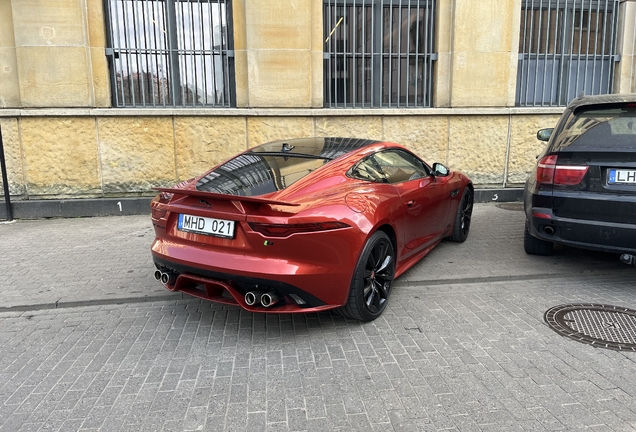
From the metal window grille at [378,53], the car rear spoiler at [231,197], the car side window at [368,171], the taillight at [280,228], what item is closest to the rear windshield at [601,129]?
the car side window at [368,171]

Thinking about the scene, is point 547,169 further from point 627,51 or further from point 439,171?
point 627,51

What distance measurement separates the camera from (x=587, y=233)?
4.43 metres

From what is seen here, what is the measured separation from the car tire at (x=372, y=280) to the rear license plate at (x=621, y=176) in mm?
2085

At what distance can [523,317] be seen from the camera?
156 inches

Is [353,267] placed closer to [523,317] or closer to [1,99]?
[523,317]

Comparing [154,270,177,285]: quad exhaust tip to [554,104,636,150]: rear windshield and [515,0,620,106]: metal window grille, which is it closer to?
[554,104,636,150]: rear windshield

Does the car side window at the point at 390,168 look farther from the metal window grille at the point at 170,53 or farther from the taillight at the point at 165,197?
the metal window grille at the point at 170,53

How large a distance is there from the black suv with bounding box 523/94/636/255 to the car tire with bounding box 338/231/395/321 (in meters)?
1.74

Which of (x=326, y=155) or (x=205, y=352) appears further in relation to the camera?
(x=326, y=155)

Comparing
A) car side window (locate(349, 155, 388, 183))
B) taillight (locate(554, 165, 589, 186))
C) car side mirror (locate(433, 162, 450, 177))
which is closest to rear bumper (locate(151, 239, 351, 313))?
car side window (locate(349, 155, 388, 183))

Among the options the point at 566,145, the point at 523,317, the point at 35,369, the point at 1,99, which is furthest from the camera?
the point at 1,99

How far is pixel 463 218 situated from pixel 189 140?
4.92m

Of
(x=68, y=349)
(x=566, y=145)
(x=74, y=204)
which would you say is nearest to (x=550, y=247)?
(x=566, y=145)

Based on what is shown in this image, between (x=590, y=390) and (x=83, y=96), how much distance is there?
8.27 metres
